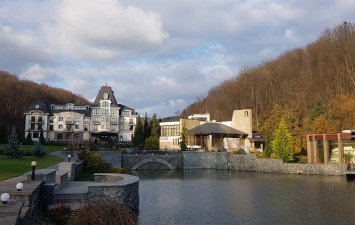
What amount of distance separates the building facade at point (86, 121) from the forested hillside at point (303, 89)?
19.2 metres

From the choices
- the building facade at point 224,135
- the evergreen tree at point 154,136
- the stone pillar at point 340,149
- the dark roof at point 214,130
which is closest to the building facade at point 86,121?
the evergreen tree at point 154,136

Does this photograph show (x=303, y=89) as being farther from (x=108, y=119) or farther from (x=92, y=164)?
(x=92, y=164)

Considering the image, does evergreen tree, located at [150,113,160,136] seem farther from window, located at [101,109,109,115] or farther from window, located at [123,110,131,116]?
window, located at [101,109,109,115]

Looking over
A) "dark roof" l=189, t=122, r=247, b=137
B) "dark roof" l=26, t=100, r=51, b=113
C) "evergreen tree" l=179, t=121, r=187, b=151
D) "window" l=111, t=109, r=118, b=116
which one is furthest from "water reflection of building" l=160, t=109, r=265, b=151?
"dark roof" l=26, t=100, r=51, b=113

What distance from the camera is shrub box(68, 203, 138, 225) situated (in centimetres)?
1055

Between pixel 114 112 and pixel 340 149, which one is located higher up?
pixel 114 112

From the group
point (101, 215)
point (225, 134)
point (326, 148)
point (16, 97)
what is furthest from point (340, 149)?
point (16, 97)

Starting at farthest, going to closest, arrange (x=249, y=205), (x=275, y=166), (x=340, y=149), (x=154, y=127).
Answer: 1. (x=154, y=127)
2. (x=275, y=166)
3. (x=340, y=149)
4. (x=249, y=205)

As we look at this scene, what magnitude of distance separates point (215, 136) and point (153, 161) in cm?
1314

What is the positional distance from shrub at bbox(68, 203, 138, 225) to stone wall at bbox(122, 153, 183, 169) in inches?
1283

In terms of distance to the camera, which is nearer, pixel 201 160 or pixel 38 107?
pixel 201 160

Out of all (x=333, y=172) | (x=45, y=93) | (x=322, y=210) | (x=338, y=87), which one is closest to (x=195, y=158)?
(x=333, y=172)

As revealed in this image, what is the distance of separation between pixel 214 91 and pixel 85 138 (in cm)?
2918

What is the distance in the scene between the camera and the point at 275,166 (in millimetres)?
38906
